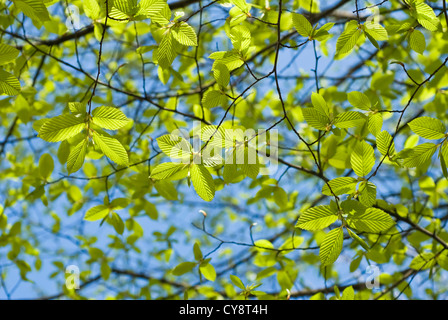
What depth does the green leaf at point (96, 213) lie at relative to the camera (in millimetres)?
1436

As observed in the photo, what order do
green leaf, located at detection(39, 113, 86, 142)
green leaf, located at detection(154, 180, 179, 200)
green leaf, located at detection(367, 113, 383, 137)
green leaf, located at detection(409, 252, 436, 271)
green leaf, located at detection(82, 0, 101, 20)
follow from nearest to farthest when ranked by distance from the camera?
1. green leaf, located at detection(39, 113, 86, 142)
2. green leaf, located at detection(367, 113, 383, 137)
3. green leaf, located at detection(82, 0, 101, 20)
4. green leaf, located at detection(154, 180, 179, 200)
5. green leaf, located at detection(409, 252, 436, 271)

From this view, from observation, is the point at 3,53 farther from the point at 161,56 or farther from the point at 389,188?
the point at 389,188

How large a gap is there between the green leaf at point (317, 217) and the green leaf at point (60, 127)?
616mm

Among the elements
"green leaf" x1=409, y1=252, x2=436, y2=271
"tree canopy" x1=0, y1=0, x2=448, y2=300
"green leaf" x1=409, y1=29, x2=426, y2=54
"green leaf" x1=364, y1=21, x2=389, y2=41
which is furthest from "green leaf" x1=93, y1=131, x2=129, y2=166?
"green leaf" x1=409, y1=252, x2=436, y2=271

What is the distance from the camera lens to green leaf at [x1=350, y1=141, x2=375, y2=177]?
3.27 ft

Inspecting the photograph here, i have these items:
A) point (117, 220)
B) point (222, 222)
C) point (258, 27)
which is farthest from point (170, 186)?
point (222, 222)

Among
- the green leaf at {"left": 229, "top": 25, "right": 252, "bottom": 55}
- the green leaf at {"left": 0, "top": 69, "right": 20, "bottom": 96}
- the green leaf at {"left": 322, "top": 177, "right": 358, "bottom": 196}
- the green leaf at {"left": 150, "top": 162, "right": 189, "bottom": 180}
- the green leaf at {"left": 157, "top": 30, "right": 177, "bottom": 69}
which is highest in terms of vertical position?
the green leaf at {"left": 229, "top": 25, "right": 252, "bottom": 55}

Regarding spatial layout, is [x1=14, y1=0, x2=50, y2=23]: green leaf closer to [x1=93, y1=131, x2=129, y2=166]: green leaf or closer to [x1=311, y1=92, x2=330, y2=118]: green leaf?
[x1=93, y1=131, x2=129, y2=166]: green leaf

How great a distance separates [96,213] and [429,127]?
3.92 ft

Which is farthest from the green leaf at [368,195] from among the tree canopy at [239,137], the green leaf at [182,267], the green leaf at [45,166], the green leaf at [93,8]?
the green leaf at [45,166]

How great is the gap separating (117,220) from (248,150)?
2.44ft

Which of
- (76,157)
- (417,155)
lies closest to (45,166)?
(76,157)

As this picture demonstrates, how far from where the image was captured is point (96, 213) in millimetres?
1456

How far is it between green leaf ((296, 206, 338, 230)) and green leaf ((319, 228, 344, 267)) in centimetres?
3
